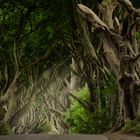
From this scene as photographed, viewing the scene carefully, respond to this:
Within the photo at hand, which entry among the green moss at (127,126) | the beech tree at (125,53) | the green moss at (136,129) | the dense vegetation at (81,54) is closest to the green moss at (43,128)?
the dense vegetation at (81,54)

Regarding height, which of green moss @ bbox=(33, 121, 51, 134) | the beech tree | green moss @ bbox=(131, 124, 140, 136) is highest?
the beech tree

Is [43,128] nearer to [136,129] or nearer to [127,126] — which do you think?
[127,126]

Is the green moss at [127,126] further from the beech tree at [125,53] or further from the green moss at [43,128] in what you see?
the green moss at [43,128]

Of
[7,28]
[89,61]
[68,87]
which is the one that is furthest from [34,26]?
[68,87]

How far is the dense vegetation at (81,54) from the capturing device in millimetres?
13570

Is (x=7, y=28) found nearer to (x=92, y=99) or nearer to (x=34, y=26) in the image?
(x=34, y=26)

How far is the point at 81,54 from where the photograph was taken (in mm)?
21375

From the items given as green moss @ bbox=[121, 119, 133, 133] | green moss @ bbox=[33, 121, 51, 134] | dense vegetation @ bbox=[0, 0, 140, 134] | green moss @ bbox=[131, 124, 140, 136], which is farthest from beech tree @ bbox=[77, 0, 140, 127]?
green moss @ bbox=[33, 121, 51, 134]

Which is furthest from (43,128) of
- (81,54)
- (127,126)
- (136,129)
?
(136,129)

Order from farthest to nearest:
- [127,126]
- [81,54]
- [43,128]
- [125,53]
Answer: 1. [43,128]
2. [81,54]
3. [125,53]
4. [127,126]

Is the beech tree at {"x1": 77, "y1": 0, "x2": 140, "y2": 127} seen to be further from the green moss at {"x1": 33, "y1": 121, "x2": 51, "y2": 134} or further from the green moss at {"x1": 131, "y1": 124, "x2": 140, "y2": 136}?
the green moss at {"x1": 33, "y1": 121, "x2": 51, "y2": 134}

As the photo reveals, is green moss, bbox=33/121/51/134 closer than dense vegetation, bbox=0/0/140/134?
No

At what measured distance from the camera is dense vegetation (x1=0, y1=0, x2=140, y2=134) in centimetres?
1357

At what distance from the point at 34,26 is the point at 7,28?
4.54 ft
